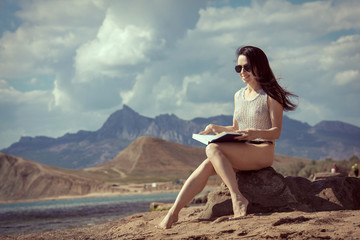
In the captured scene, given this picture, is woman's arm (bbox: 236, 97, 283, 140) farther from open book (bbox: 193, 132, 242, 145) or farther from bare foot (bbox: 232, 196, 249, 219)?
bare foot (bbox: 232, 196, 249, 219)

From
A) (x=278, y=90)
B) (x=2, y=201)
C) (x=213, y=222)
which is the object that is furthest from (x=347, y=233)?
(x=2, y=201)

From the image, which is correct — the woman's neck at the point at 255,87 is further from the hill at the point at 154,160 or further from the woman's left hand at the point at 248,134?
the hill at the point at 154,160

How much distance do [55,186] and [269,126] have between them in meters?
90.3

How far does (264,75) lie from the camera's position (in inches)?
268

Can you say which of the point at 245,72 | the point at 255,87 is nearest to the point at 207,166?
the point at 255,87

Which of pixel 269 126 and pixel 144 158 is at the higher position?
pixel 144 158

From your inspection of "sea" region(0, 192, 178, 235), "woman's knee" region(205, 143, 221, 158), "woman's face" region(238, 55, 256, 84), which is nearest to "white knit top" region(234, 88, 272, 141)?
"woman's face" region(238, 55, 256, 84)

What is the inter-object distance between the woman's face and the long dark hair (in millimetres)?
45

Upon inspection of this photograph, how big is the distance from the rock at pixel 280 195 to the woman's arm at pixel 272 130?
0.76 meters

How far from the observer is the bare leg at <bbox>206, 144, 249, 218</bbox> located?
6297 mm

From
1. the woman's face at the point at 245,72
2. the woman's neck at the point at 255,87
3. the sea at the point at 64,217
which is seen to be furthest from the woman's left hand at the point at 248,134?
the sea at the point at 64,217

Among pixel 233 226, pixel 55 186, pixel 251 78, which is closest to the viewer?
pixel 233 226

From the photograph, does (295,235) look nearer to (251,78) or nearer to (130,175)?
(251,78)

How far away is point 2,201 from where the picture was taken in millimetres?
85438
